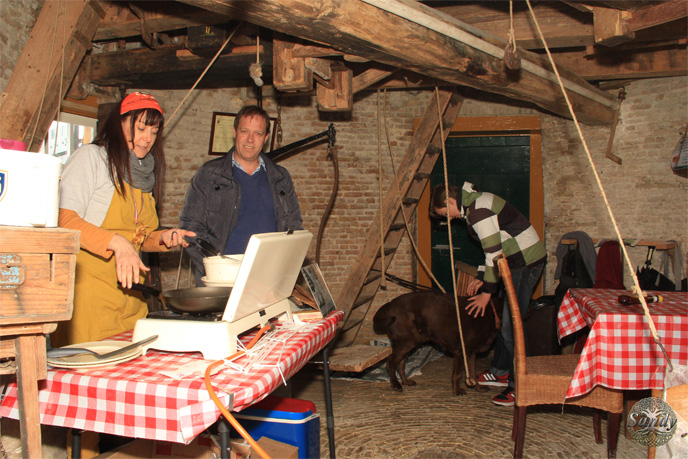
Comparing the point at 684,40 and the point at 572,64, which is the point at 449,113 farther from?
the point at 684,40

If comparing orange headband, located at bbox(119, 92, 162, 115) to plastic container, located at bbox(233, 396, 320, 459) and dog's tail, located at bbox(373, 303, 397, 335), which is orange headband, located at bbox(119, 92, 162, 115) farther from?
dog's tail, located at bbox(373, 303, 397, 335)

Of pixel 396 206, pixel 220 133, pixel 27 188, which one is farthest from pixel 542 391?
pixel 220 133

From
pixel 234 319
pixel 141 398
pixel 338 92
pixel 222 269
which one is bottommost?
pixel 141 398

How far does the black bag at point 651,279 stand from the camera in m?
4.60

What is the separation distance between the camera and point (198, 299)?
1759 mm

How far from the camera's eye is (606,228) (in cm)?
553

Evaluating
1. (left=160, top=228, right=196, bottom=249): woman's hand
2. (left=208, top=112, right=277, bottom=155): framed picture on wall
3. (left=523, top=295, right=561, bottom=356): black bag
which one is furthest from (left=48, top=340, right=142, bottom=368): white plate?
(left=208, top=112, right=277, bottom=155): framed picture on wall

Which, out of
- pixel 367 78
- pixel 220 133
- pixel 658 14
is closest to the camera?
pixel 658 14

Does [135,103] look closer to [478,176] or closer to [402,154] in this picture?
[402,154]

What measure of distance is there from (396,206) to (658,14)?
280cm

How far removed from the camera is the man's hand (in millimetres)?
4215

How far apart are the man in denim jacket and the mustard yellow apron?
0.55 metres

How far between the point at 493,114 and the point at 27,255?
5514 millimetres

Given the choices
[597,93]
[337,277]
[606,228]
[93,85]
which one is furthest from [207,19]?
[606,228]
